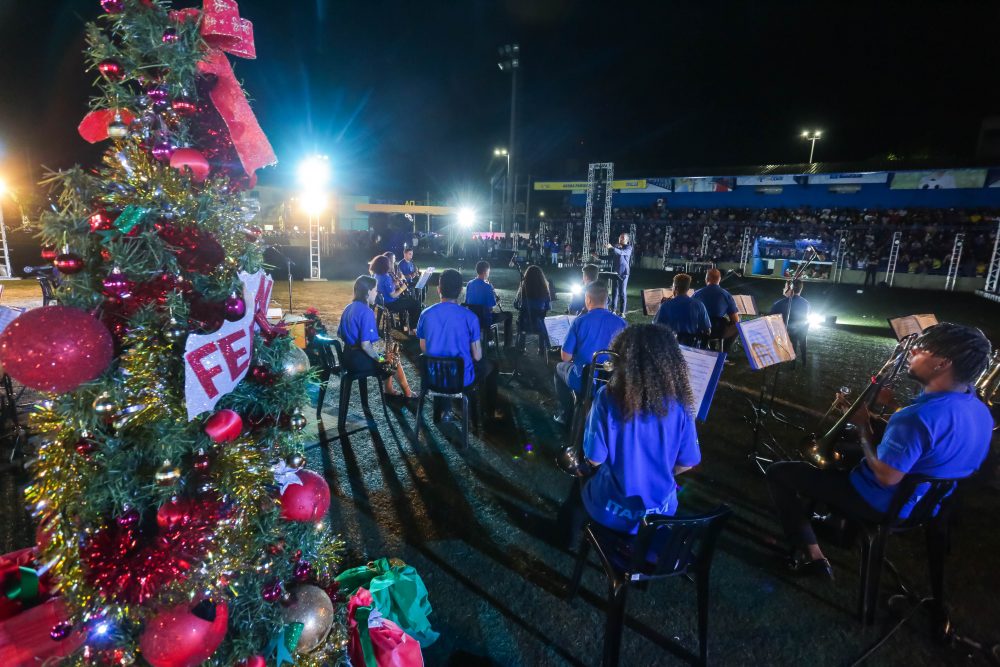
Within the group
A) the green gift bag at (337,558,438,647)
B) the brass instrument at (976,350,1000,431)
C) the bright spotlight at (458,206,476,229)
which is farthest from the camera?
the bright spotlight at (458,206,476,229)

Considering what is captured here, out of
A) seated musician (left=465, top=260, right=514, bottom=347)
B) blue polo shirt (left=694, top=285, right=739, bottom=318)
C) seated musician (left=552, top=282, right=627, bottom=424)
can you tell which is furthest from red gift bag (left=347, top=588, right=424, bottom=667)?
blue polo shirt (left=694, top=285, right=739, bottom=318)

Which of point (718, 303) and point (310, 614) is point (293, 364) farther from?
point (718, 303)

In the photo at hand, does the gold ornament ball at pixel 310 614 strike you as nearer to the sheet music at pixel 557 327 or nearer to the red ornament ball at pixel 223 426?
the red ornament ball at pixel 223 426

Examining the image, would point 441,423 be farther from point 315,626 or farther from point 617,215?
point 617,215

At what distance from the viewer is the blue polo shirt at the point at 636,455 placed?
2.62 meters

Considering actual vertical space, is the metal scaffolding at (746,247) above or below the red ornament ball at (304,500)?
above

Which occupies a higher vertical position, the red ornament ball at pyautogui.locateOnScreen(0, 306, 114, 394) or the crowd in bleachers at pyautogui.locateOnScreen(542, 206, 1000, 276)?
the crowd in bleachers at pyautogui.locateOnScreen(542, 206, 1000, 276)

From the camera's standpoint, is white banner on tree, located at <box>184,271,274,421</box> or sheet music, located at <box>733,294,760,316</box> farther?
sheet music, located at <box>733,294,760,316</box>

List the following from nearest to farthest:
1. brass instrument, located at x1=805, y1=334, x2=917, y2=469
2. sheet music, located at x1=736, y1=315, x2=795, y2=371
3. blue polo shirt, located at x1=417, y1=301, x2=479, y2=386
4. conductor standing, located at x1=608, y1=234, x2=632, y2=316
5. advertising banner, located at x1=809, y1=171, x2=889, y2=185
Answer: brass instrument, located at x1=805, y1=334, x2=917, y2=469 < sheet music, located at x1=736, y1=315, x2=795, y2=371 < blue polo shirt, located at x1=417, y1=301, x2=479, y2=386 < conductor standing, located at x1=608, y1=234, x2=632, y2=316 < advertising banner, located at x1=809, y1=171, x2=889, y2=185

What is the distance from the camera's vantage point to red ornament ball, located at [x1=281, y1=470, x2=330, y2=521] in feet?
6.51

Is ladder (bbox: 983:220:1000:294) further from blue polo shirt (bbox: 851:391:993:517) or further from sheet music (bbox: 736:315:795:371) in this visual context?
blue polo shirt (bbox: 851:391:993:517)

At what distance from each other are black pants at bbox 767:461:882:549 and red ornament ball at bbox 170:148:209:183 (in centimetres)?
360

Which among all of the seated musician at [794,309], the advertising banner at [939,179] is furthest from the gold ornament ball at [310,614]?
the advertising banner at [939,179]

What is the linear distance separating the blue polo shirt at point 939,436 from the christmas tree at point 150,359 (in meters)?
3.09
